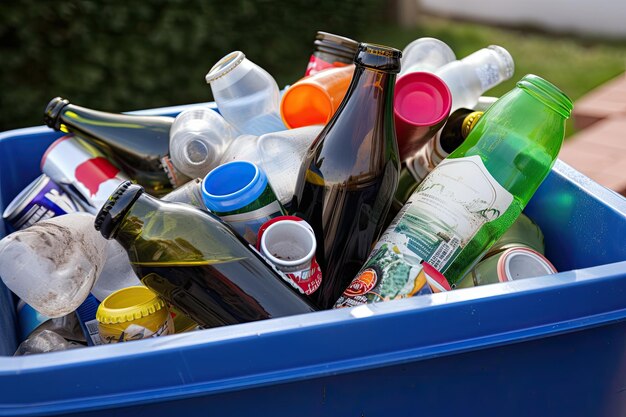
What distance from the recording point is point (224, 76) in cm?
117

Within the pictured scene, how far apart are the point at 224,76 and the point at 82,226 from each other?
37cm

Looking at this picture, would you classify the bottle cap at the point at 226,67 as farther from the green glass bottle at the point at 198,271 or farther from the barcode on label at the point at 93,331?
the barcode on label at the point at 93,331

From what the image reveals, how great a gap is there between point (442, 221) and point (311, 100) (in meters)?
0.38

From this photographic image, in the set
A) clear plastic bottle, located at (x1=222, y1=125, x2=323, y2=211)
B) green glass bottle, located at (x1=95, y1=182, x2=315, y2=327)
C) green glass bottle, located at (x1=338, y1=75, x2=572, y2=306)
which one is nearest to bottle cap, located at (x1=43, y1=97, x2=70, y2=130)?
clear plastic bottle, located at (x1=222, y1=125, x2=323, y2=211)

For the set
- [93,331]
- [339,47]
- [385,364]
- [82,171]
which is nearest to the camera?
[385,364]

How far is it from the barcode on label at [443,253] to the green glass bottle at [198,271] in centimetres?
20

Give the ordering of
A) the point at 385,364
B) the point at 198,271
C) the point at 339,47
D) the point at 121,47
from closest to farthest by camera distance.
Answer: the point at 385,364
the point at 198,271
the point at 339,47
the point at 121,47

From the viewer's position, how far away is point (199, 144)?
1.15 meters

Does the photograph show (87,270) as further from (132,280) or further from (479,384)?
(479,384)

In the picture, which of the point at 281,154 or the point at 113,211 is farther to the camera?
the point at 281,154

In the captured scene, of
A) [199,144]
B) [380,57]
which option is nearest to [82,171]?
[199,144]

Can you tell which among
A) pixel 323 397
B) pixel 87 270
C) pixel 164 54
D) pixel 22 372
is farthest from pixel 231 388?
pixel 164 54

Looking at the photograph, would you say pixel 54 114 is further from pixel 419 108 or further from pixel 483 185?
pixel 483 185

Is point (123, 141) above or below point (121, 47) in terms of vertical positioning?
above
